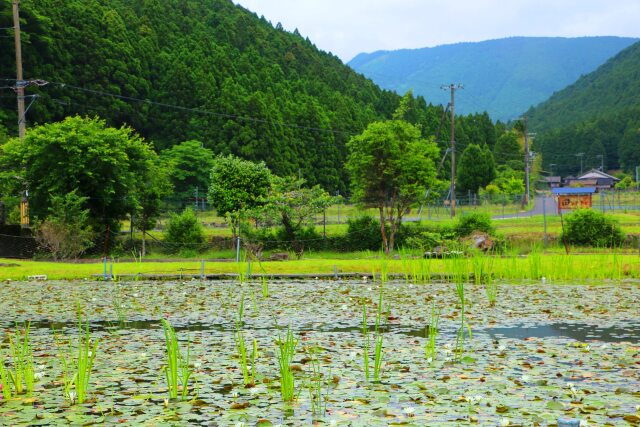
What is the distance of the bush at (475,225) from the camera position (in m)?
33.2

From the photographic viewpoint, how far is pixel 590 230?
32.6m

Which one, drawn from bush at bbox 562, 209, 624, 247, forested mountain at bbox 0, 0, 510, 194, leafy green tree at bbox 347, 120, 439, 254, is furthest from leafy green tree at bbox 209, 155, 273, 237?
forested mountain at bbox 0, 0, 510, 194

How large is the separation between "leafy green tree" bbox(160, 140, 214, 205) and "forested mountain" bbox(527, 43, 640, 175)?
352 feet

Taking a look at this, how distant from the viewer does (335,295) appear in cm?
1791

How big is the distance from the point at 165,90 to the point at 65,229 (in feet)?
146

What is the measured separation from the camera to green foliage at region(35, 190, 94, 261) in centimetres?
3009

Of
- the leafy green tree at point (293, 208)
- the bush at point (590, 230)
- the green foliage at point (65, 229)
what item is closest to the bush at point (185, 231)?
the leafy green tree at point (293, 208)

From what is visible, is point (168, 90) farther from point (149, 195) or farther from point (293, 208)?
point (293, 208)

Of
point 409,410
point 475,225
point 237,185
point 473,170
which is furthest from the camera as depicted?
point 473,170

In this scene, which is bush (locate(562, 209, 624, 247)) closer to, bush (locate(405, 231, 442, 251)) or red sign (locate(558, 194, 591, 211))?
bush (locate(405, 231, 442, 251))

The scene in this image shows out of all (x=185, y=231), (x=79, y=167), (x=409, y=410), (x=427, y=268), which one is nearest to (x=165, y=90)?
(x=185, y=231)

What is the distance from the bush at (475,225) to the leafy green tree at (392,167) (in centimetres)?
276

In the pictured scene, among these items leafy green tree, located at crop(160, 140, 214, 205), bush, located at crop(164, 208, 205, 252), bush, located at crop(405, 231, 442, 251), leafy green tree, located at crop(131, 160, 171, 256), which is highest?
leafy green tree, located at crop(160, 140, 214, 205)

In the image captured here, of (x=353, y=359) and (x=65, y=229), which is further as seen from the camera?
(x=65, y=229)
